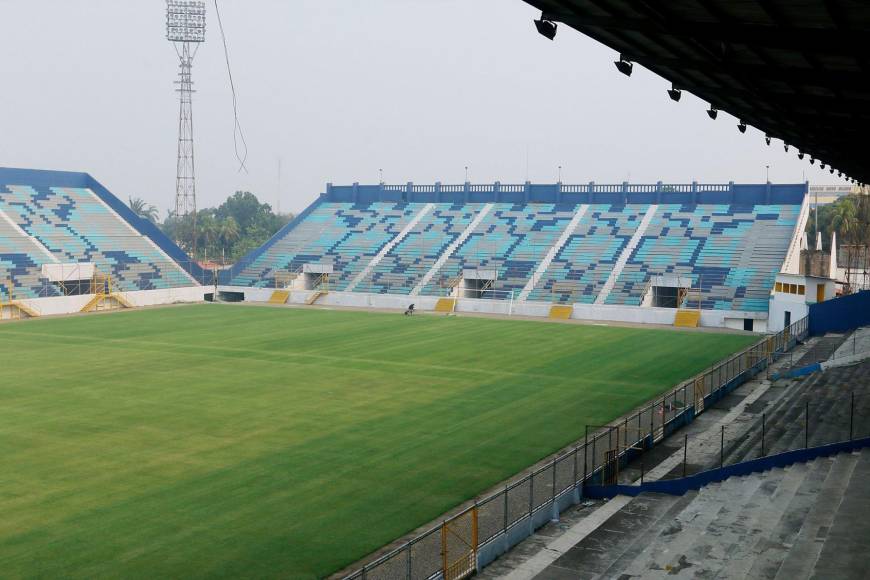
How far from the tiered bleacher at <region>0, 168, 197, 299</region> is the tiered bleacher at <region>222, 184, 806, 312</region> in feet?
21.6

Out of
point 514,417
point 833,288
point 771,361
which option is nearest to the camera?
point 514,417

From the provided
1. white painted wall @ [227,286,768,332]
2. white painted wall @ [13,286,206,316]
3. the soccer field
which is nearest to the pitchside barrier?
the soccer field

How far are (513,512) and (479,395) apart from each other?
11.8 metres

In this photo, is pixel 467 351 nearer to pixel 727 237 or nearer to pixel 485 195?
pixel 727 237

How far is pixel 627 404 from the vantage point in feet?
88.1

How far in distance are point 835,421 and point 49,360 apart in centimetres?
2843

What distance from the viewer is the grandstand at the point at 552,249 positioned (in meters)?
54.2

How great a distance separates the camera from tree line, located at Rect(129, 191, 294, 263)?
352 feet

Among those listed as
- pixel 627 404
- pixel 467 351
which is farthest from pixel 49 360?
pixel 627 404

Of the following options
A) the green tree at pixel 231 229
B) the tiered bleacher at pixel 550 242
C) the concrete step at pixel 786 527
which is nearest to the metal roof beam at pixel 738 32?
the concrete step at pixel 786 527

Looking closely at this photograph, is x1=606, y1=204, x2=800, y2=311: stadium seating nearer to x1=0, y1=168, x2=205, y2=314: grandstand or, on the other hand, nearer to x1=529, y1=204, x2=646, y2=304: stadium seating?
x1=529, y1=204, x2=646, y2=304: stadium seating

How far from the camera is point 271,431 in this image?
22797 millimetres

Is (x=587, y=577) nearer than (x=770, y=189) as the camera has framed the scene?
Yes

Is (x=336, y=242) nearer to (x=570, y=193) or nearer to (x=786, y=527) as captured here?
(x=570, y=193)
